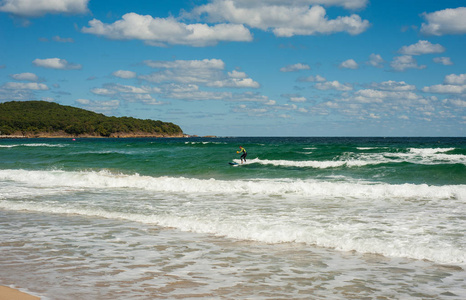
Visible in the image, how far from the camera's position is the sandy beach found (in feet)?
15.6

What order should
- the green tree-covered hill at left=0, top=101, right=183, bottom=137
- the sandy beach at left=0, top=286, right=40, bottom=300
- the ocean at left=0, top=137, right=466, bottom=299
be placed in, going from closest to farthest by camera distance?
the sandy beach at left=0, top=286, right=40, bottom=300 → the ocean at left=0, top=137, right=466, bottom=299 → the green tree-covered hill at left=0, top=101, right=183, bottom=137

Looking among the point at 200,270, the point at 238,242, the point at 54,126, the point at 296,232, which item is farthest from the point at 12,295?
the point at 54,126

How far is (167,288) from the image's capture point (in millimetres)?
5305

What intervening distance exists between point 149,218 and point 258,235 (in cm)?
351

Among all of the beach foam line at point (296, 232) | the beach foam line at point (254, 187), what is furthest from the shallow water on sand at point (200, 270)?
the beach foam line at point (254, 187)

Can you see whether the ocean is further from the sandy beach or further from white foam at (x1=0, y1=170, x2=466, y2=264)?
the sandy beach

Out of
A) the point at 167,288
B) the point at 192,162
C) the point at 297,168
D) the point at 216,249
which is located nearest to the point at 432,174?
the point at 297,168

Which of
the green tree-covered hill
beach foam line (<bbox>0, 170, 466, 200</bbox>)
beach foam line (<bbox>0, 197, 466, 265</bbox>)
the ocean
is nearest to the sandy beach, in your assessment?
the ocean

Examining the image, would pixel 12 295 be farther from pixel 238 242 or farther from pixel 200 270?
pixel 238 242

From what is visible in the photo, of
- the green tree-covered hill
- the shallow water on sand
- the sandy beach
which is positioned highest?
the green tree-covered hill

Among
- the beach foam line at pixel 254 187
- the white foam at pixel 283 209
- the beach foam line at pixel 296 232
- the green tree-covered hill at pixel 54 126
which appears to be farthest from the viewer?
the green tree-covered hill at pixel 54 126

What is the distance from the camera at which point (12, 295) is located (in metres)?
4.83

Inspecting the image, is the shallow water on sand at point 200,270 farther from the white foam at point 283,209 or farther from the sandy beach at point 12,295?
the white foam at point 283,209

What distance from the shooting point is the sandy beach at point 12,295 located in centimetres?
475
